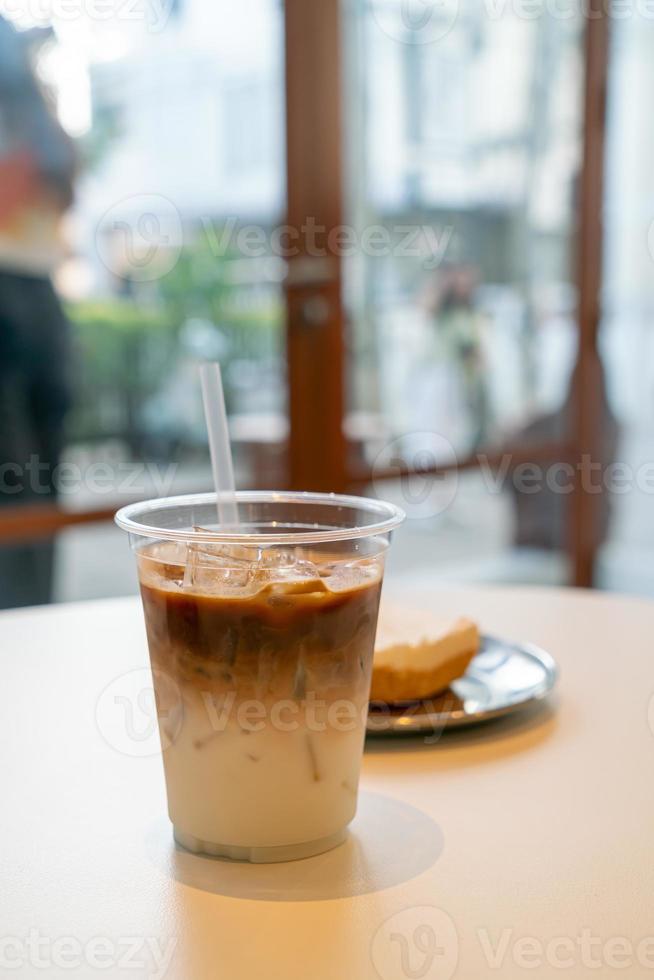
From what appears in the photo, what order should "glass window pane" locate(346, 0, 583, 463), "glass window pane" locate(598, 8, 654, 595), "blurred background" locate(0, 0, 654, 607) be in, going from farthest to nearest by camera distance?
"glass window pane" locate(598, 8, 654, 595) → "glass window pane" locate(346, 0, 583, 463) → "blurred background" locate(0, 0, 654, 607)

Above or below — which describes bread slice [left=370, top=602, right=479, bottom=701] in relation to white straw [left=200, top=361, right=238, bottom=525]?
below

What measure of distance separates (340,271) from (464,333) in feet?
1.85

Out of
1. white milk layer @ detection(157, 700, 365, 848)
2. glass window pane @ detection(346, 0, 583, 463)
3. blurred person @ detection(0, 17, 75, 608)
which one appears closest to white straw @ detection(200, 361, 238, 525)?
white milk layer @ detection(157, 700, 365, 848)

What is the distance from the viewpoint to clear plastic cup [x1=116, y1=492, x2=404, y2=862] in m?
0.59

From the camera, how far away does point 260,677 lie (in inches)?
23.3

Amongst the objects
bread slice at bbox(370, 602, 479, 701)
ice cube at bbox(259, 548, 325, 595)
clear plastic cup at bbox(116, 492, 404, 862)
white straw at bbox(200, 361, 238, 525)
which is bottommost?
bread slice at bbox(370, 602, 479, 701)

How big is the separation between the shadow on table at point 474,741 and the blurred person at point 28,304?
182cm

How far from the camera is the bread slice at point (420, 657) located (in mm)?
807

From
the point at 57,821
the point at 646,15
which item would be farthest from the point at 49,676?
the point at 646,15

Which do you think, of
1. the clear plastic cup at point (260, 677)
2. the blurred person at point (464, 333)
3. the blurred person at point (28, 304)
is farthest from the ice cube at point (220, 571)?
the blurred person at point (464, 333)

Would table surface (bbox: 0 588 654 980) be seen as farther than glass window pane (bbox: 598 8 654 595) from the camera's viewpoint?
No

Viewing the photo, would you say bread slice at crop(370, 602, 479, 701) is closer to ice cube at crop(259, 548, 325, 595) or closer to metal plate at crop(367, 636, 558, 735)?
metal plate at crop(367, 636, 558, 735)

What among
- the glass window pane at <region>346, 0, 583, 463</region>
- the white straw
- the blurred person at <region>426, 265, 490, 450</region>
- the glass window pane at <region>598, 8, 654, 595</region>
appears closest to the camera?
the white straw

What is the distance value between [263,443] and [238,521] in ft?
6.94
